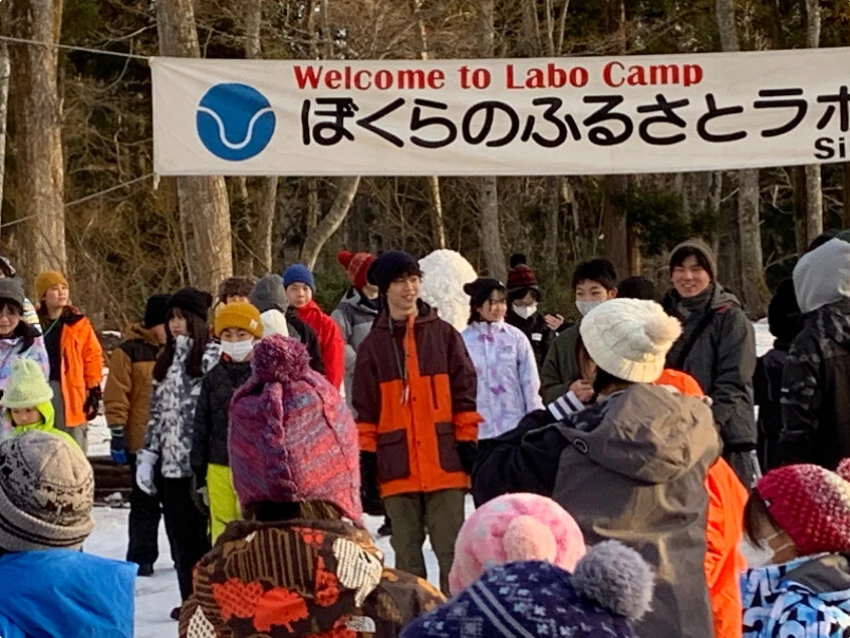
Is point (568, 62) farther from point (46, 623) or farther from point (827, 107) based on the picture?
point (46, 623)

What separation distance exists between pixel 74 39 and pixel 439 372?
20921 millimetres

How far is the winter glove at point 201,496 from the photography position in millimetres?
6234

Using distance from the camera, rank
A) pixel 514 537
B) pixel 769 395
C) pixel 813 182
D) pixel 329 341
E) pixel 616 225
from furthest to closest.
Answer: pixel 813 182, pixel 616 225, pixel 329 341, pixel 769 395, pixel 514 537

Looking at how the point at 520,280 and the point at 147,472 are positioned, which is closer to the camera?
the point at 147,472

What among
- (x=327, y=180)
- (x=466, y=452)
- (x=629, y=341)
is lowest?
(x=466, y=452)

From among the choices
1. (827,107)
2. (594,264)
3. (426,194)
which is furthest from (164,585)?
(426,194)

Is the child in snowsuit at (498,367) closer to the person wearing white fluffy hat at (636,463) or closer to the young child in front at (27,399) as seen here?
the young child in front at (27,399)

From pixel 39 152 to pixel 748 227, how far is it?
16565 mm

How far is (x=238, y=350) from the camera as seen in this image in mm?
6148

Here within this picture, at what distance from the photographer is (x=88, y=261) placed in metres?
25.7

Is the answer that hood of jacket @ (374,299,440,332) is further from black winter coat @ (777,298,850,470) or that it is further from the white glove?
black winter coat @ (777,298,850,470)

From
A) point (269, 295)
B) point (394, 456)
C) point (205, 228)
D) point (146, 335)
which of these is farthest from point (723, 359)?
point (205, 228)

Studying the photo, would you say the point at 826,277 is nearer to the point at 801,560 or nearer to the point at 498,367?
the point at 498,367

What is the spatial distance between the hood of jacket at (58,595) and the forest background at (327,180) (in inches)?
475
